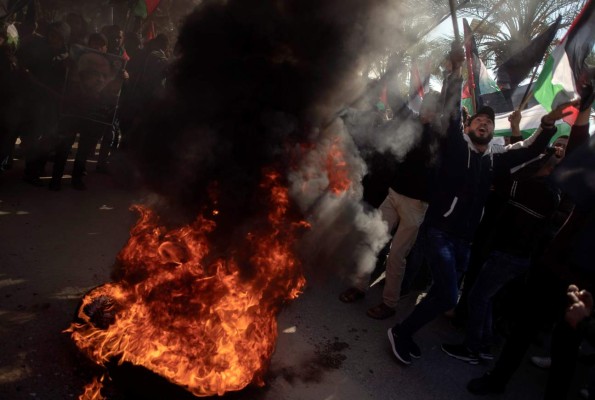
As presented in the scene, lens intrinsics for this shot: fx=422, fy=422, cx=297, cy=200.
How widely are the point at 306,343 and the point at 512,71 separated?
5.79 meters

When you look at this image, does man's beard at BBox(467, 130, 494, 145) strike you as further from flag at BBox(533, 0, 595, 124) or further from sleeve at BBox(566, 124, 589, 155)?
flag at BBox(533, 0, 595, 124)

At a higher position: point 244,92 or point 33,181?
point 244,92

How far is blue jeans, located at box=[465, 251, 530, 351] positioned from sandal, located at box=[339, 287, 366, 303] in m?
1.28

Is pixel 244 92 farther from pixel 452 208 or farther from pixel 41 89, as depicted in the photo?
pixel 41 89

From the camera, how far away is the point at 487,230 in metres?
5.15

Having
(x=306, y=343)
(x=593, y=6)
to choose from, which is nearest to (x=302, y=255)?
(x=306, y=343)

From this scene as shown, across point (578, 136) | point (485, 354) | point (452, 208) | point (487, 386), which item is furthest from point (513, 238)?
point (487, 386)

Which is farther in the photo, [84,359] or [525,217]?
[525,217]

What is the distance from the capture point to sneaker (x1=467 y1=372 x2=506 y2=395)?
390 centimetres

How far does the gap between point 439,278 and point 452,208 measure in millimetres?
678

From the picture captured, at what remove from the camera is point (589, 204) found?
126 inches

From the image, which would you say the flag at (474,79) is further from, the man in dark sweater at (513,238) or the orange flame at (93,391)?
the orange flame at (93,391)

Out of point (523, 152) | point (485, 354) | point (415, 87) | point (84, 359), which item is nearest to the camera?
point (84, 359)

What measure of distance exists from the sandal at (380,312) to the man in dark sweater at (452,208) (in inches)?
22.4
